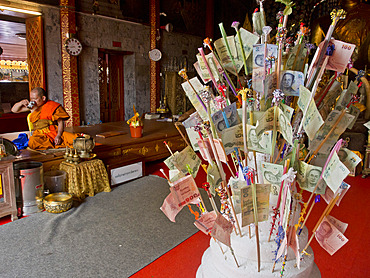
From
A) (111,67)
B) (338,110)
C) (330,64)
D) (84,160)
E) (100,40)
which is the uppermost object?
(100,40)

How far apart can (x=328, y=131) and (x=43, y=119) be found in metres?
3.80

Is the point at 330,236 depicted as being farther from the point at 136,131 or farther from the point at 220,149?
the point at 136,131

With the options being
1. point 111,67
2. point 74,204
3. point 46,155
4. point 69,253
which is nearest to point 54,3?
point 111,67

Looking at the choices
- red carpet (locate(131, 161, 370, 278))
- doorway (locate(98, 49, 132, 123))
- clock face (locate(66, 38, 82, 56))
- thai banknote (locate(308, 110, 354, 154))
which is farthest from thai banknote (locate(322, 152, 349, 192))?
doorway (locate(98, 49, 132, 123))

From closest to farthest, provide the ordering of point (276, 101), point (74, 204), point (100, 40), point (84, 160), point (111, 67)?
point (276, 101)
point (74, 204)
point (84, 160)
point (100, 40)
point (111, 67)

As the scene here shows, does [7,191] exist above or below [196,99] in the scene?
below

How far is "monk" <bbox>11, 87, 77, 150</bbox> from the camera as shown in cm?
388

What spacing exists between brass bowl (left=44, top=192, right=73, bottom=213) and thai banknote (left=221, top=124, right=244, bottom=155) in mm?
2761

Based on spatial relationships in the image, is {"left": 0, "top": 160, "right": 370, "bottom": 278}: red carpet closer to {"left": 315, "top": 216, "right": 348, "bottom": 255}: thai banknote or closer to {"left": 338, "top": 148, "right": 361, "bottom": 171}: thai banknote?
{"left": 315, "top": 216, "right": 348, "bottom": 255}: thai banknote

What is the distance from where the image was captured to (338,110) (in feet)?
3.10

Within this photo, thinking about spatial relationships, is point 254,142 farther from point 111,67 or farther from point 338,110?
point 111,67

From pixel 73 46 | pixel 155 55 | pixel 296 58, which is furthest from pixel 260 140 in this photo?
pixel 155 55

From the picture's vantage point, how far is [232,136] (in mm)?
874

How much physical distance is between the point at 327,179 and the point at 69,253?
227cm
